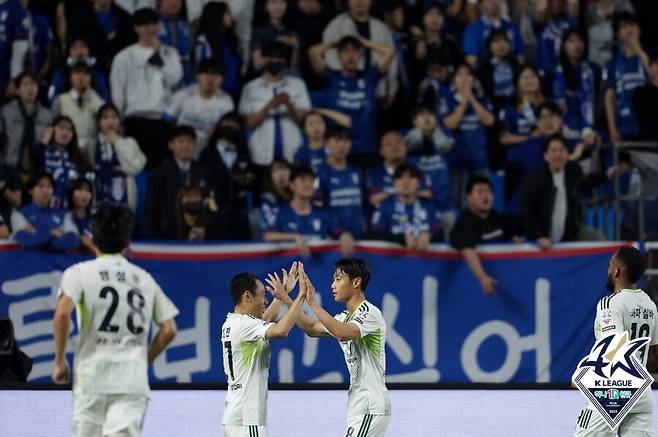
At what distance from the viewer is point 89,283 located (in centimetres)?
823

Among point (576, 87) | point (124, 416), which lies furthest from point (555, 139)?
point (124, 416)

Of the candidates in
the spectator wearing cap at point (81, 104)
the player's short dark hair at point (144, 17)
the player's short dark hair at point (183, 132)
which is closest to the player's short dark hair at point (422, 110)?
the player's short dark hair at point (183, 132)

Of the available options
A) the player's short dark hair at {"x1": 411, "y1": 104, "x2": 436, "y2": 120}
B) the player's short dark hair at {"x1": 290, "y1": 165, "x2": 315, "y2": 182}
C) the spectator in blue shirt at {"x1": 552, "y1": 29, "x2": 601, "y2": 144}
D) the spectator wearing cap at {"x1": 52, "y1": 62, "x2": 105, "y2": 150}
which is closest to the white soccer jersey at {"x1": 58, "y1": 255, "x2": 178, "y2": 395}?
the player's short dark hair at {"x1": 290, "y1": 165, "x2": 315, "y2": 182}

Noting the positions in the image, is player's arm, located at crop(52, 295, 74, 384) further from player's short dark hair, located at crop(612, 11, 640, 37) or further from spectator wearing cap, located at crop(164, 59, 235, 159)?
player's short dark hair, located at crop(612, 11, 640, 37)

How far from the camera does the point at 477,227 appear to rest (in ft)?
47.7

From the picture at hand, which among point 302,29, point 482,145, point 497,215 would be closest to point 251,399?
point 497,215

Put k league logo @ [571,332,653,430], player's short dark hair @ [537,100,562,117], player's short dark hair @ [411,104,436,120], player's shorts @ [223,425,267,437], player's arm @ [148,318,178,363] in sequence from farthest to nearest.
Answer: player's short dark hair @ [537,100,562,117] → player's short dark hair @ [411,104,436,120] → player's shorts @ [223,425,267,437] → k league logo @ [571,332,653,430] → player's arm @ [148,318,178,363]

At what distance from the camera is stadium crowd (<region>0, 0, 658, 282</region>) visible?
14641 millimetres

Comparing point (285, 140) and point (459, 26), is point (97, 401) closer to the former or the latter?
point (285, 140)

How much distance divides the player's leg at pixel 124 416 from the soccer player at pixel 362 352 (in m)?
1.55

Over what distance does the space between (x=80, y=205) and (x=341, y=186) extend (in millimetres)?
2518

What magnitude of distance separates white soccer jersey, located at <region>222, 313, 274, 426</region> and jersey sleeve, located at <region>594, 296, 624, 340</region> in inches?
81.2

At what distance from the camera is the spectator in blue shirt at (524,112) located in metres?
A: 16.2

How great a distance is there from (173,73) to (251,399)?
7086mm
